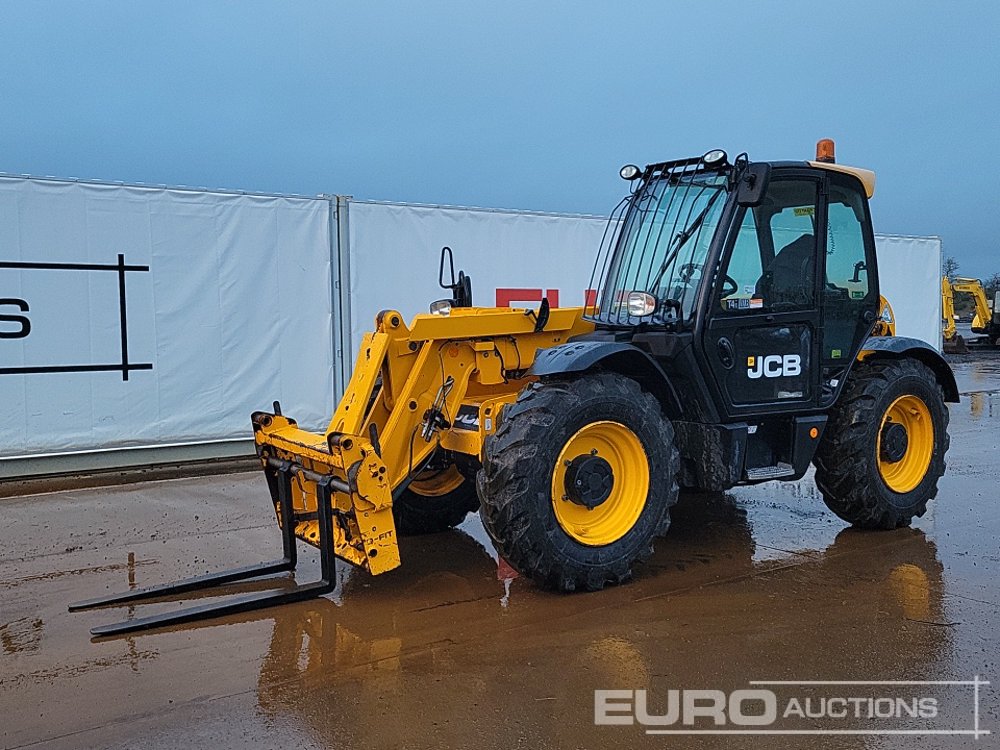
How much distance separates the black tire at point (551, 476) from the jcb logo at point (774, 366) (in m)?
0.80

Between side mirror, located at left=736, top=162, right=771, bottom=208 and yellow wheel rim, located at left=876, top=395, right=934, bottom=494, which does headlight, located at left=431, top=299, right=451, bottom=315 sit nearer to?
side mirror, located at left=736, top=162, right=771, bottom=208

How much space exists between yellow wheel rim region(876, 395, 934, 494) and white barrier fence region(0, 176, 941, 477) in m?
5.62

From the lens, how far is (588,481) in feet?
16.9

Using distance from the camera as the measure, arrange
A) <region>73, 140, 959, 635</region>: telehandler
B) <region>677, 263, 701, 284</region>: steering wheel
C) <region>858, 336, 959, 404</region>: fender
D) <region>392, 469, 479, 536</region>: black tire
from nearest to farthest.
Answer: <region>73, 140, 959, 635</region>: telehandler
<region>677, 263, 701, 284</region>: steering wheel
<region>392, 469, 479, 536</region>: black tire
<region>858, 336, 959, 404</region>: fender

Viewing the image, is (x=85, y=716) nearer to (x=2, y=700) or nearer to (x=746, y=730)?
(x=2, y=700)

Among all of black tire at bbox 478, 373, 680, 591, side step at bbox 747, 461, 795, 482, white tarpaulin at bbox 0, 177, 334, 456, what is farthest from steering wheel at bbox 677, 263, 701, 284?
white tarpaulin at bbox 0, 177, 334, 456

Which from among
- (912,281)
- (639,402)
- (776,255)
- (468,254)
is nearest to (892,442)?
(776,255)

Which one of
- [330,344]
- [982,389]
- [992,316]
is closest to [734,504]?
[330,344]

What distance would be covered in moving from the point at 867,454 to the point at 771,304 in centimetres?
125

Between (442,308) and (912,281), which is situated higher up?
(912,281)

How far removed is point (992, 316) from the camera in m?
32.8

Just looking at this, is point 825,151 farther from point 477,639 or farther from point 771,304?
point 477,639

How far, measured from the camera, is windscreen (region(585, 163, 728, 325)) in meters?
5.70

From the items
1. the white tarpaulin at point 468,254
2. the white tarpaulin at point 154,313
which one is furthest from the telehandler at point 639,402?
the white tarpaulin at point 468,254
